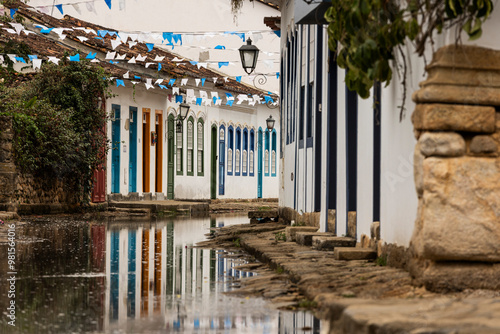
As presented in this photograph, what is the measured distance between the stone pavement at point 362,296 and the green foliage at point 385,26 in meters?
1.63

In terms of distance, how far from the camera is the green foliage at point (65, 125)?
21.4 m

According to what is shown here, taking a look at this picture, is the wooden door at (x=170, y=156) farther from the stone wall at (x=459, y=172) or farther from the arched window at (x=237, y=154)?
the stone wall at (x=459, y=172)

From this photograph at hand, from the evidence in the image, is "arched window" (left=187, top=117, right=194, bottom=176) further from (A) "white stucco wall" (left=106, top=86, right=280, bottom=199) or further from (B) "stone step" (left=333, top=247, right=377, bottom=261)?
(B) "stone step" (left=333, top=247, right=377, bottom=261)

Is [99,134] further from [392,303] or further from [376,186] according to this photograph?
[392,303]

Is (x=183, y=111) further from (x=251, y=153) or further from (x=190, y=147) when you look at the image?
(x=251, y=153)

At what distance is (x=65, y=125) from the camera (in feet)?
73.5

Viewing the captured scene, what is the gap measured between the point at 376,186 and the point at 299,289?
193cm

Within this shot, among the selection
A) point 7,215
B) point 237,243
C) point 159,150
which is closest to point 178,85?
point 159,150

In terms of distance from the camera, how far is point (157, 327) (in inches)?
230

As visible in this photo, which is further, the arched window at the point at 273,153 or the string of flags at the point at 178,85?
the arched window at the point at 273,153

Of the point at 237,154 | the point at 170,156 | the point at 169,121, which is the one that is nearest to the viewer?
the point at 169,121

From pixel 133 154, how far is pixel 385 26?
22356mm

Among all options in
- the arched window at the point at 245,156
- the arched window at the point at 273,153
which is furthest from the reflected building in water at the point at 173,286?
the arched window at the point at 273,153

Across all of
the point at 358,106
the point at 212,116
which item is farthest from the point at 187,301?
the point at 212,116
